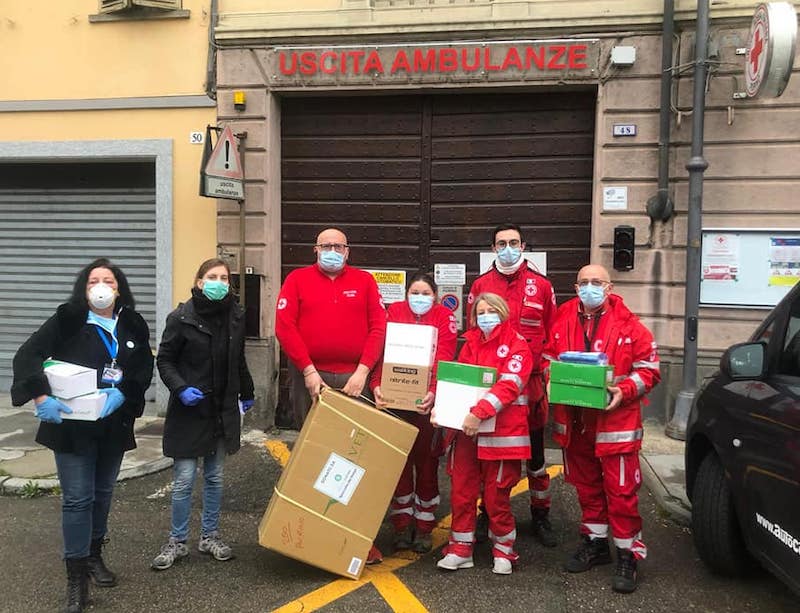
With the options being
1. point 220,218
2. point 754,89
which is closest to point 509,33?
point 754,89

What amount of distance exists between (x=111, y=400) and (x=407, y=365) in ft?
5.26

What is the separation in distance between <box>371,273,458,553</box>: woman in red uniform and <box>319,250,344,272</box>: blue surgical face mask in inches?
17.4

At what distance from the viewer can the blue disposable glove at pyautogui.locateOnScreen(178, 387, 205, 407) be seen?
12.1 ft

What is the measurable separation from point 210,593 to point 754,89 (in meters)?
6.02

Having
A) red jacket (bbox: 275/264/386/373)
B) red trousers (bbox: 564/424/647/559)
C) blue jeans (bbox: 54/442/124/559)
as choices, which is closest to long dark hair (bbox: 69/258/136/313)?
blue jeans (bbox: 54/442/124/559)

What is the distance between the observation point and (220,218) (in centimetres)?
723

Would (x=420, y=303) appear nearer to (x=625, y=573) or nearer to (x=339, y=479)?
(x=339, y=479)

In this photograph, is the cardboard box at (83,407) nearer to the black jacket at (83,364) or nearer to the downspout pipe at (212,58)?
the black jacket at (83,364)

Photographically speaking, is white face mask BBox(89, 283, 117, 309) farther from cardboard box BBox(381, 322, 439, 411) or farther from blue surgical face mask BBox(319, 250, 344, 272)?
cardboard box BBox(381, 322, 439, 411)

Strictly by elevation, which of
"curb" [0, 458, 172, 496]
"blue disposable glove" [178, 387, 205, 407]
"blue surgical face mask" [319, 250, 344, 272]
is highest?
"blue surgical face mask" [319, 250, 344, 272]

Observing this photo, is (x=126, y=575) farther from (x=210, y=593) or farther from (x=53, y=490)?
(x=53, y=490)

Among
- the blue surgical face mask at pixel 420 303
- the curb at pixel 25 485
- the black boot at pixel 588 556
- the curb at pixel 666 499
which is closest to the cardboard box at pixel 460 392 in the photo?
the blue surgical face mask at pixel 420 303

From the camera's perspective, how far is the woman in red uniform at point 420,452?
396cm

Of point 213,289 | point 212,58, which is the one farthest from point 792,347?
point 212,58
